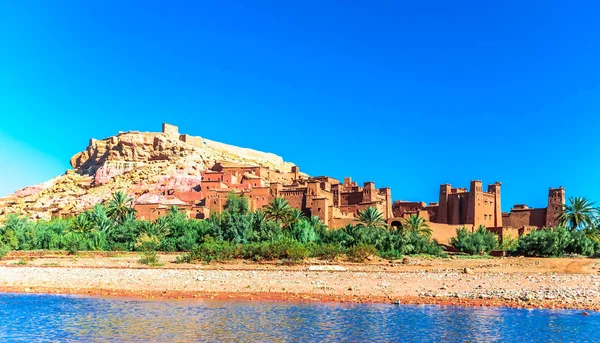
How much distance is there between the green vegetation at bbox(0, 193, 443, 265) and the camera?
29.3 meters

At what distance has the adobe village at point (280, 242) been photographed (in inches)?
724

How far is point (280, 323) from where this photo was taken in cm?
1259

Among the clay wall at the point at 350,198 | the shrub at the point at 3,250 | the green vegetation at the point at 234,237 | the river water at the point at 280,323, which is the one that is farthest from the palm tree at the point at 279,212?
the river water at the point at 280,323

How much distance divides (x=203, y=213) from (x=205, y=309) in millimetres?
31208

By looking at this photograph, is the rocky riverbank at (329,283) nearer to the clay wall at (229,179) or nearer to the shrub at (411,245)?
the shrub at (411,245)

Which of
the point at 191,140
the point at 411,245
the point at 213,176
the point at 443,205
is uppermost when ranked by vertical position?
the point at 191,140

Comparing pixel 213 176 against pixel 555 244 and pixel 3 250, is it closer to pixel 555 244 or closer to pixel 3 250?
pixel 3 250

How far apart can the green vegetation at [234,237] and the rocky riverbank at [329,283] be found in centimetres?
195

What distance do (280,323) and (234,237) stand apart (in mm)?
22600

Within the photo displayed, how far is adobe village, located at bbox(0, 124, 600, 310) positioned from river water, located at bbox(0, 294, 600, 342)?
155 centimetres

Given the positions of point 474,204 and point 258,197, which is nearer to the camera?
point 258,197

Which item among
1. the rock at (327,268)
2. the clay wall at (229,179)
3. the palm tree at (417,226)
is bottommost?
the rock at (327,268)

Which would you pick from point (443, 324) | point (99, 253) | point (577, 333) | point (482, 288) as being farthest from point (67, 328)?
point (99, 253)

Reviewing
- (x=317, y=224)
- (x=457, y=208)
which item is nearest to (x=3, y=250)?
(x=317, y=224)
